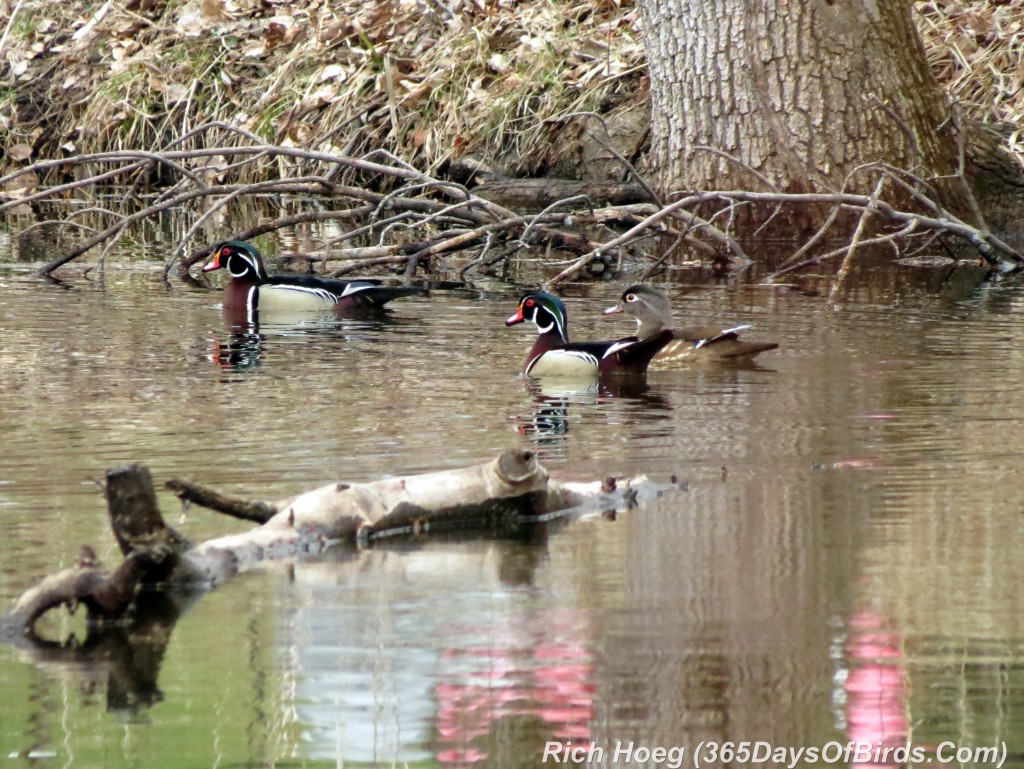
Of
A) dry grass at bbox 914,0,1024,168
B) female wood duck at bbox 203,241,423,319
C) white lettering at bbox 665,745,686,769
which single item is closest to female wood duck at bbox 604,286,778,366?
female wood duck at bbox 203,241,423,319

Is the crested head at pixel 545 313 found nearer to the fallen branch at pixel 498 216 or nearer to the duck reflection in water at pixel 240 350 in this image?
the fallen branch at pixel 498 216

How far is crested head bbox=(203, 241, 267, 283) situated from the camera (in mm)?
10883

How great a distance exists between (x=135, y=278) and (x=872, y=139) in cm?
513

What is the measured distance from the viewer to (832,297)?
957 centimetres

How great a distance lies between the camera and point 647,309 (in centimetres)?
866

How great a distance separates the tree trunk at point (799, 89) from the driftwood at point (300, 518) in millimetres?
7454

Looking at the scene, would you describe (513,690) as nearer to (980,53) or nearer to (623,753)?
(623,753)

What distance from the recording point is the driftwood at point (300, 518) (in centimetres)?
357

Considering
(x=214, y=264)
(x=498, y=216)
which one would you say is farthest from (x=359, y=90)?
(x=498, y=216)

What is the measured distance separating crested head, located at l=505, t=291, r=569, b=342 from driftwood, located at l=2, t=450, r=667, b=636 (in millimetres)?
3576

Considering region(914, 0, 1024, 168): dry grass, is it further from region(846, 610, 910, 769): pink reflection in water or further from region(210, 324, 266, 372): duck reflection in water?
region(846, 610, 910, 769): pink reflection in water

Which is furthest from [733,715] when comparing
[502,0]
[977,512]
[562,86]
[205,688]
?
[502,0]

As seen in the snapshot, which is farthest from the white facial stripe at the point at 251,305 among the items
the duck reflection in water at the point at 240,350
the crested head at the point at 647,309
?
the crested head at the point at 647,309

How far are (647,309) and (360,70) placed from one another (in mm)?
8917
